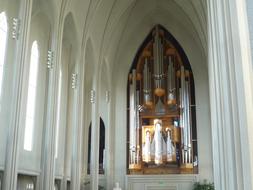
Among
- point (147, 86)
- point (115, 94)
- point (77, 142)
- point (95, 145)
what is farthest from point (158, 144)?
point (77, 142)

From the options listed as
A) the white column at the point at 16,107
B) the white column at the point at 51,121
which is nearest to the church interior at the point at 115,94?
the white column at the point at 51,121

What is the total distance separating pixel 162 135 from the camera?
19.2 metres

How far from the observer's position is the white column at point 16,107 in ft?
31.8

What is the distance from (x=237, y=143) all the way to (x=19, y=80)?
7.69 meters

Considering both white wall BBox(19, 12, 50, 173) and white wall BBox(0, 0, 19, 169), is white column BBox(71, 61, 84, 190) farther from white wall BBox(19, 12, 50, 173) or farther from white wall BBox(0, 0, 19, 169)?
white wall BBox(0, 0, 19, 169)

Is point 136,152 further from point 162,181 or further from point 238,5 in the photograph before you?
point 238,5

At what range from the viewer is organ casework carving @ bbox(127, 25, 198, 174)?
18.8 m

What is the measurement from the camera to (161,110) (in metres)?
19.8

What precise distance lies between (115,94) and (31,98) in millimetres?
6605

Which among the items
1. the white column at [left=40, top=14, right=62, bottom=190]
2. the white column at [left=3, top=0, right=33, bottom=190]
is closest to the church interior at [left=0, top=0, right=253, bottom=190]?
the white column at [left=40, top=14, right=62, bottom=190]

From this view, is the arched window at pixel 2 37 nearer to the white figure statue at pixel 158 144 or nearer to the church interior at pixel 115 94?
the church interior at pixel 115 94

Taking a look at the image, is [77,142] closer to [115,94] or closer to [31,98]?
[31,98]

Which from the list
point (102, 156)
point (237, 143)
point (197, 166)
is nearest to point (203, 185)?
point (197, 166)

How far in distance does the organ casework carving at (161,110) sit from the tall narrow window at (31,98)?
6.38m
